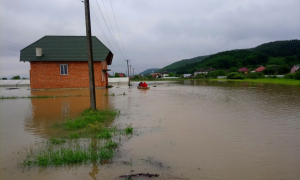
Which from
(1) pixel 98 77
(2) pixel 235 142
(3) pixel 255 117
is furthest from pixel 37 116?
(1) pixel 98 77

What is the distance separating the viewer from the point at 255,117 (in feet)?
31.4

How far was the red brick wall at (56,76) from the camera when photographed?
86.1ft

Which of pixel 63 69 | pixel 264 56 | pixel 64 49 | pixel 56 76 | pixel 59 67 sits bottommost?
pixel 56 76

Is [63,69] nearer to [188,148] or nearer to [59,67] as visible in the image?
[59,67]

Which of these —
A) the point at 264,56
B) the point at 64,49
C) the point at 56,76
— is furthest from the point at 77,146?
the point at 264,56

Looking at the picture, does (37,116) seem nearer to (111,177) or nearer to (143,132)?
(143,132)

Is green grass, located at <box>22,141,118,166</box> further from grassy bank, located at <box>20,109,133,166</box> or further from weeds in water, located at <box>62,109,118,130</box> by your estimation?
weeds in water, located at <box>62,109,118,130</box>

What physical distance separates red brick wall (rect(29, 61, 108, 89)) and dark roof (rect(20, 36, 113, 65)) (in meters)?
0.68

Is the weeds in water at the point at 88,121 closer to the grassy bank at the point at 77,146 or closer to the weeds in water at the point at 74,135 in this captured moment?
the grassy bank at the point at 77,146

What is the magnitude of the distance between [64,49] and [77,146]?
24.2 metres

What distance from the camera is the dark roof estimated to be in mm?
26423

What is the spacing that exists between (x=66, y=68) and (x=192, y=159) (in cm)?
2431

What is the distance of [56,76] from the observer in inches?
1039

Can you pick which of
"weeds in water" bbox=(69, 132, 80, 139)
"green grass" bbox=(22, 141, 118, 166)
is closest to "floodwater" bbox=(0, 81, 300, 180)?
"green grass" bbox=(22, 141, 118, 166)
